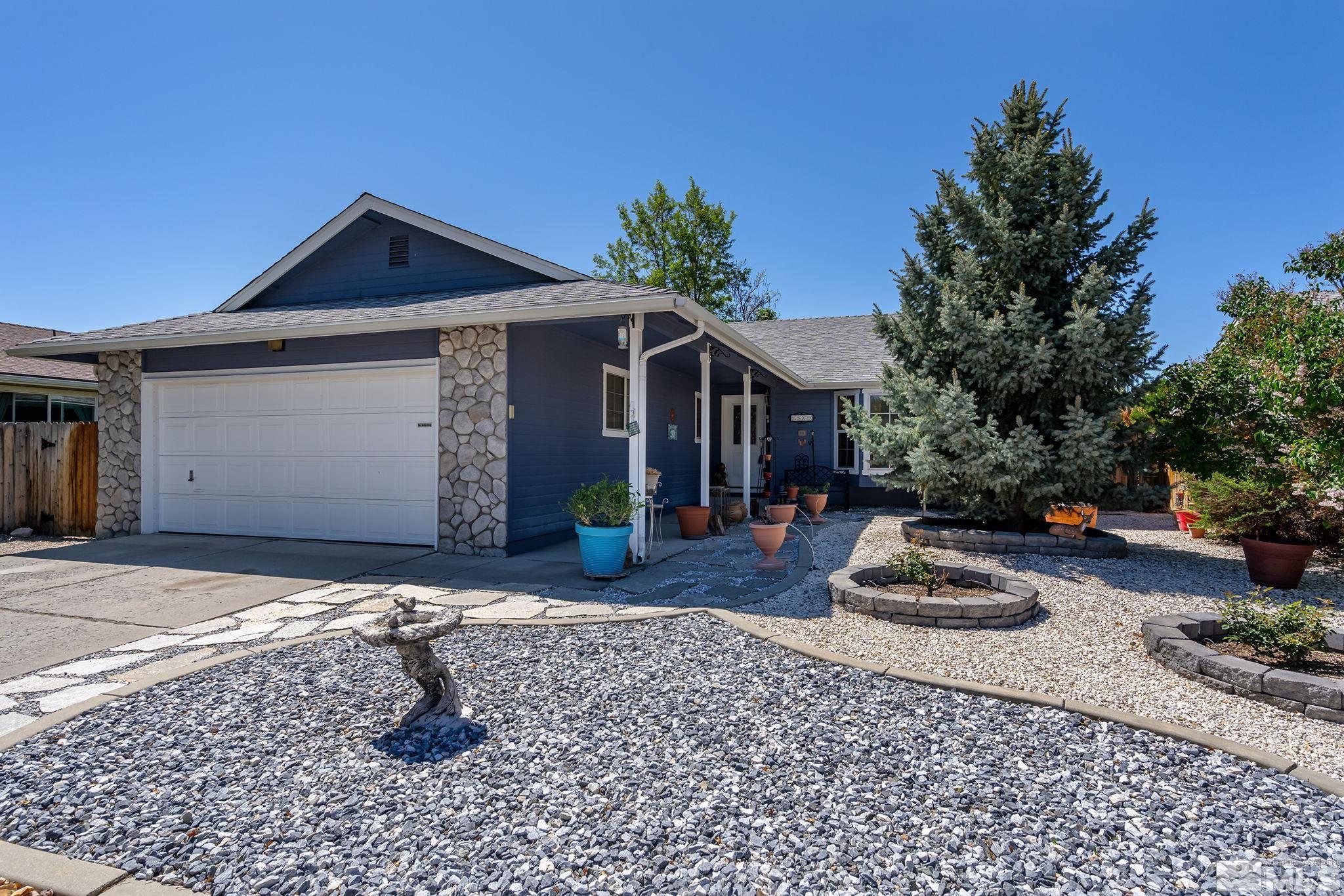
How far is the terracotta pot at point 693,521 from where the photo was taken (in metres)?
8.61

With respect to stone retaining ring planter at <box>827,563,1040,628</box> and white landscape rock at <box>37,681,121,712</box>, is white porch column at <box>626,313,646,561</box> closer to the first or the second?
stone retaining ring planter at <box>827,563,1040,628</box>

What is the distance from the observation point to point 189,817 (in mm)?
2148

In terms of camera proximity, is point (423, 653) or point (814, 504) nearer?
point (423, 653)

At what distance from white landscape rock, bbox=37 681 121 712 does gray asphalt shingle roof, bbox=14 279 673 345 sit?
13.9 feet

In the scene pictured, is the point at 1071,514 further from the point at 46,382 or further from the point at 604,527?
the point at 46,382

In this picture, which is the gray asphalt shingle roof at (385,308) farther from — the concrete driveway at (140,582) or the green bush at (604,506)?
the concrete driveway at (140,582)

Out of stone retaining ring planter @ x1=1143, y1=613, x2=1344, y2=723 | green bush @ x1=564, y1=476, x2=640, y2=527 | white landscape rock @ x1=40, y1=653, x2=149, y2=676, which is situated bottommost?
white landscape rock @ x1=40, y1=653, x2=149, y2=676

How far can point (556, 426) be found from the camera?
799 centimetres

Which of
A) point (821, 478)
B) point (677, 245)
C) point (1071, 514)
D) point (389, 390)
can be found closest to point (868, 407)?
point (821, 478)

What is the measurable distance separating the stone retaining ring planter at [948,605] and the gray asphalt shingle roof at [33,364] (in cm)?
1320

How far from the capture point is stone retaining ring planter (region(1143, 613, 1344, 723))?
10.0ft

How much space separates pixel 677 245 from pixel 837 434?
15.8 metres

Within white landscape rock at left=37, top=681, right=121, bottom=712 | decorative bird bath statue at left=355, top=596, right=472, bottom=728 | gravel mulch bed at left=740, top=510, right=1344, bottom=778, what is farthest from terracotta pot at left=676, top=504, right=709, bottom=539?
white landscape rock at left=37, top=681, right=121, bottom=712

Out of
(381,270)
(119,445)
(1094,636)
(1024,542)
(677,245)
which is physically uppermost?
(677,245)
